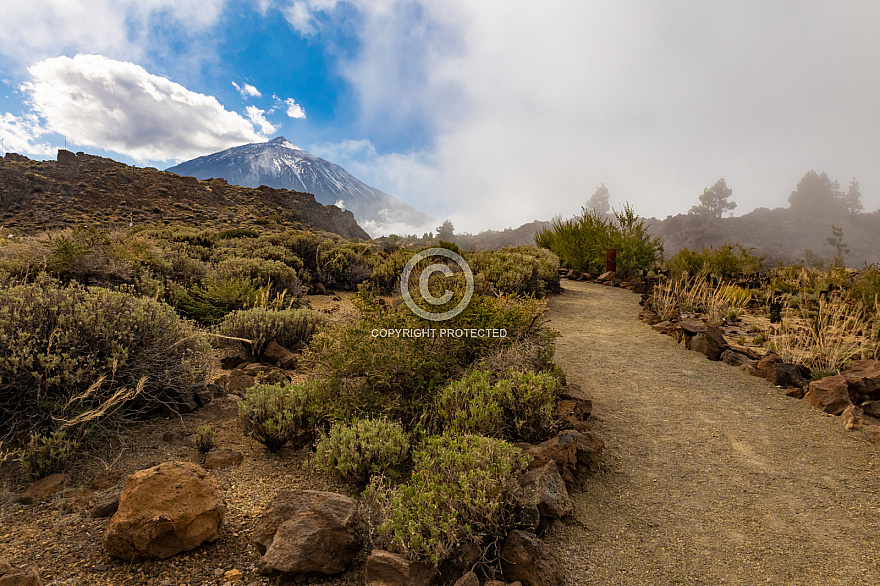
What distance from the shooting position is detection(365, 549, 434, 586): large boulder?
189cm

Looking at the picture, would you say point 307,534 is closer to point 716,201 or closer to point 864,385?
point 864,385

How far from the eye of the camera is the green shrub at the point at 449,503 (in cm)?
201

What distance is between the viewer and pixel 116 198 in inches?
1406

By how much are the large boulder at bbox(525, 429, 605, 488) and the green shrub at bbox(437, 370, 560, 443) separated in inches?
7.2

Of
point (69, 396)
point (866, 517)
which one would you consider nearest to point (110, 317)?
point (69, 396)

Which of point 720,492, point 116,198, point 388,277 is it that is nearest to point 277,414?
point 720,492

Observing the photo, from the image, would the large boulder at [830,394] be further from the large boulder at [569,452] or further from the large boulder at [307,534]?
the large boulder at [307,534]

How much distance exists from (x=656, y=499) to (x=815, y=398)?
2651 mm

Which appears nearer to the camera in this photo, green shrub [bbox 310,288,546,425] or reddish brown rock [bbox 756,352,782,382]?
green shrub [bbox 310,288,546,425]

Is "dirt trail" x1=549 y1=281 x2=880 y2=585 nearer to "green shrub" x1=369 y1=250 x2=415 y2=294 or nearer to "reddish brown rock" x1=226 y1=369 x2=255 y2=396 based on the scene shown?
"reddish brown rock" x1=226 y1=369 x2=255 y2=396

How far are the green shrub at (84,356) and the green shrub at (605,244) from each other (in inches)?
479

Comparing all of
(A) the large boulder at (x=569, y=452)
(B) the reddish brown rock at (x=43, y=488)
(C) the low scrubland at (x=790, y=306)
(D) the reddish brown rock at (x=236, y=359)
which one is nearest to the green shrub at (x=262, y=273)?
(D) the reddish brown rock at (x=236, y=359)

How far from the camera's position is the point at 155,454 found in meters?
2.95

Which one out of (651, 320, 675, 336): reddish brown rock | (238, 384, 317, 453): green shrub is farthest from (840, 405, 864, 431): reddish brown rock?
(238, 384, 317, 453): green shrub
